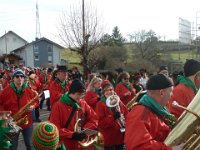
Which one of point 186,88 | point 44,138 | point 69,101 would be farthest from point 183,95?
point 44,138

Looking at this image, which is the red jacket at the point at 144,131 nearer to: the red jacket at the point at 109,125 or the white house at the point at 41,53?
the red jacket at the point at 109,125

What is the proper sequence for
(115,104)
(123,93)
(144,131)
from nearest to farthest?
(144,131) → (115,104) → (123,93)

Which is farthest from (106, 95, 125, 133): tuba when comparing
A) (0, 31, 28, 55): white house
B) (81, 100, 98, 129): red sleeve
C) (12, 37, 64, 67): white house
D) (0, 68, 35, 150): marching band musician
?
(0, 31, 28, 55): white house

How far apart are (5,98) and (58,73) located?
1.95 m

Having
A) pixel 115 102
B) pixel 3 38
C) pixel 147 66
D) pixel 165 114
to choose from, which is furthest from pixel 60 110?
pixel 3 38

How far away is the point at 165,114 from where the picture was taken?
3.13 m

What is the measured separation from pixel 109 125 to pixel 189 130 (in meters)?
3.45

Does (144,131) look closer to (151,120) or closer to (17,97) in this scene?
(151,120)

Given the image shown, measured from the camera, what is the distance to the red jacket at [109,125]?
5.86 meters

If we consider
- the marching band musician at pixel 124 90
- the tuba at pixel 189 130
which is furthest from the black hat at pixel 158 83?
the marching band musician at pixel 124 90

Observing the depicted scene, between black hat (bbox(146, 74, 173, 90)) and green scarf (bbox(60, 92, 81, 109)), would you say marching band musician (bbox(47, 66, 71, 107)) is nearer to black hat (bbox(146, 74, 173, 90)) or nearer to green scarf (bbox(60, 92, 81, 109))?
green scarf (bbox(60, 92, 81, 109))

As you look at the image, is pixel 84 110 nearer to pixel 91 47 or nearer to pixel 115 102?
pixel 115 102

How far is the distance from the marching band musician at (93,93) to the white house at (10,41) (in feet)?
249

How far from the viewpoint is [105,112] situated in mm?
5867
